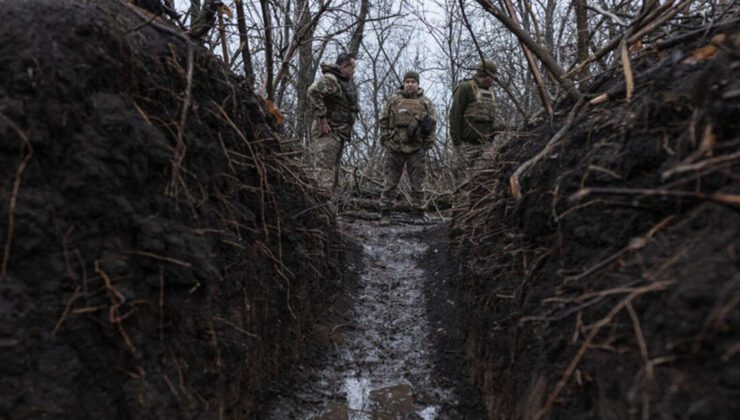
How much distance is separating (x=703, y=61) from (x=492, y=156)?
8.36 feet

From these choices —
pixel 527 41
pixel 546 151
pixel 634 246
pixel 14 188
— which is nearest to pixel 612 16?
pixel 527 41

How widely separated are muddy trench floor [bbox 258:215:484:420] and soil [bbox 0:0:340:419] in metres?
0.68

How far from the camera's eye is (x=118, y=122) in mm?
2125

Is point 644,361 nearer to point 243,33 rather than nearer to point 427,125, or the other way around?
point 243,33

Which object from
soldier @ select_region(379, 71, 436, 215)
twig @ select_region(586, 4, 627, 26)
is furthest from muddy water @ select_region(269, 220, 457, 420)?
twig @ select_region(586, 4, 627, 26)

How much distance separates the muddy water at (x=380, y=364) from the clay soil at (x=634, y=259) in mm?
631

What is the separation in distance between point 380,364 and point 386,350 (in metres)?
0.24

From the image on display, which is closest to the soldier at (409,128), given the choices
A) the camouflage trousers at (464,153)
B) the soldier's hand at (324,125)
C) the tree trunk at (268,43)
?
the camouflage trousers at (464,153)

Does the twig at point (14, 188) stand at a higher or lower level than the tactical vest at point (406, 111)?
lower

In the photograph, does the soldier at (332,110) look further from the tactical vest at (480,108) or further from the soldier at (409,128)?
the tactical vest at (480,108)

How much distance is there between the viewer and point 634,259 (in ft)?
5.73

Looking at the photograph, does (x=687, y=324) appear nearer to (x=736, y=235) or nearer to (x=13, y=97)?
(x=736, y=235)

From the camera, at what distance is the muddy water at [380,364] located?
10.8 ft

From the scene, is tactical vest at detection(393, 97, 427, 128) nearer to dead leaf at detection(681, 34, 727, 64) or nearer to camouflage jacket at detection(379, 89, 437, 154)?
camouflage jacket at detection(379, 89, 437, 154)
